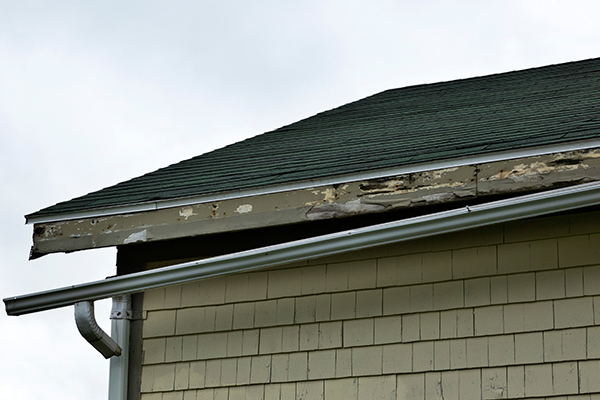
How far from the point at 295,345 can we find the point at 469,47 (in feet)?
60.0

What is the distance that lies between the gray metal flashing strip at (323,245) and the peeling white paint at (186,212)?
1.13ft

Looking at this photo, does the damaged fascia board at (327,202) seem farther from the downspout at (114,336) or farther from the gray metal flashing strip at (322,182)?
the downspout at (114,336)

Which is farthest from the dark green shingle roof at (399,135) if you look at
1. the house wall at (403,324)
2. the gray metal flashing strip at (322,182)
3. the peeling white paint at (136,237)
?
the house wall at (403,324)

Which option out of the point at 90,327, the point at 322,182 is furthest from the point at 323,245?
the point at 90,327

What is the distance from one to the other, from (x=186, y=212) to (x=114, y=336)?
0.87 m

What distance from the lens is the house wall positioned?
13.0 feet

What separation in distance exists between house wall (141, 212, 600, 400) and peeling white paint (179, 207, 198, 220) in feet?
1.41

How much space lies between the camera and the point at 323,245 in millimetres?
4273

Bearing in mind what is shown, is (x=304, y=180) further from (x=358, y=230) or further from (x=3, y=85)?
(x=3, y=85)

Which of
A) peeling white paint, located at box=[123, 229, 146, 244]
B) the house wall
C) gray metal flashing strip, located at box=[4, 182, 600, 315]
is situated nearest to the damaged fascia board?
peeling white paint, located at box=[123, 229, 146, 244]

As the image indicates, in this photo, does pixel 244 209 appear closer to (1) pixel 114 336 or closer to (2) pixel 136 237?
(2) pixel 136 237

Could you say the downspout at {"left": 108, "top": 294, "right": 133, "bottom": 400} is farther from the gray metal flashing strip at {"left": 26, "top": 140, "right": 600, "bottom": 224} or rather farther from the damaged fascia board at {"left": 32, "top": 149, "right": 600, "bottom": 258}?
the gray metal flashing strip at {"left": 26, "top": 140, "right": 600, "bottom": 224}

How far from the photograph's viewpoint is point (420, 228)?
4109 mm

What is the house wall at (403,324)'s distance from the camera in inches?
156
